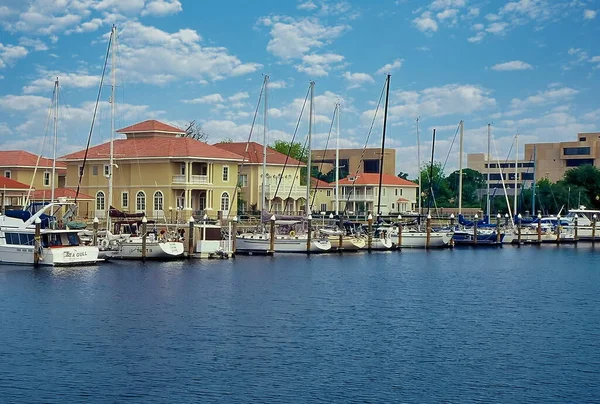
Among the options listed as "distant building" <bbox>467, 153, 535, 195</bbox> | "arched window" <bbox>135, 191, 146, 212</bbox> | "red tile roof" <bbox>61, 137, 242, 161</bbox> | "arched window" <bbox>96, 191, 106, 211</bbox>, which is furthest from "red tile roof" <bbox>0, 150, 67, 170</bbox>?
"distant building" <bbox>467, 153, 535, 195</bbox>

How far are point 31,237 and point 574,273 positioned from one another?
126 ft

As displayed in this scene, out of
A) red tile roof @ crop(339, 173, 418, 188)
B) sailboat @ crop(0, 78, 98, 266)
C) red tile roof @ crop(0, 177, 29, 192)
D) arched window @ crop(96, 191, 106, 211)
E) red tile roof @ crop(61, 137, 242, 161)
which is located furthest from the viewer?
red tile roof @ crop(339, 173, 418, 188)

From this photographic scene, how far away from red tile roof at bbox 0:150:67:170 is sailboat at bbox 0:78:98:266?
43.2 metres

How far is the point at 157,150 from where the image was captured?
96.7 meters

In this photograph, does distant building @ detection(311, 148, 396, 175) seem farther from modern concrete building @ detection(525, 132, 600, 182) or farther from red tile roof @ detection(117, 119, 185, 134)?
red tile roof @ detection(117, 119, 185, 134)

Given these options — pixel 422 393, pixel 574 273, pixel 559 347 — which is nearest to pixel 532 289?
pixel 574 273

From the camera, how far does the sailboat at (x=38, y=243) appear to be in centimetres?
6109

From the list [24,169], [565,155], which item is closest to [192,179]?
[24,169]

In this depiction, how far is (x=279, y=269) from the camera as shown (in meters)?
65.9

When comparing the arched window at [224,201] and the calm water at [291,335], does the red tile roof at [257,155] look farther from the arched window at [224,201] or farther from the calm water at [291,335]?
the calm water at [291,335]

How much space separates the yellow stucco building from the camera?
312 feet

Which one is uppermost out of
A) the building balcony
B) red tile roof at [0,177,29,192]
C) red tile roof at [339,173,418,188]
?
red tile roof at [339,173,418,188]

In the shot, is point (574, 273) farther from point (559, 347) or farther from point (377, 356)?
point (377, 356)

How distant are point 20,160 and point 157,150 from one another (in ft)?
59.9
